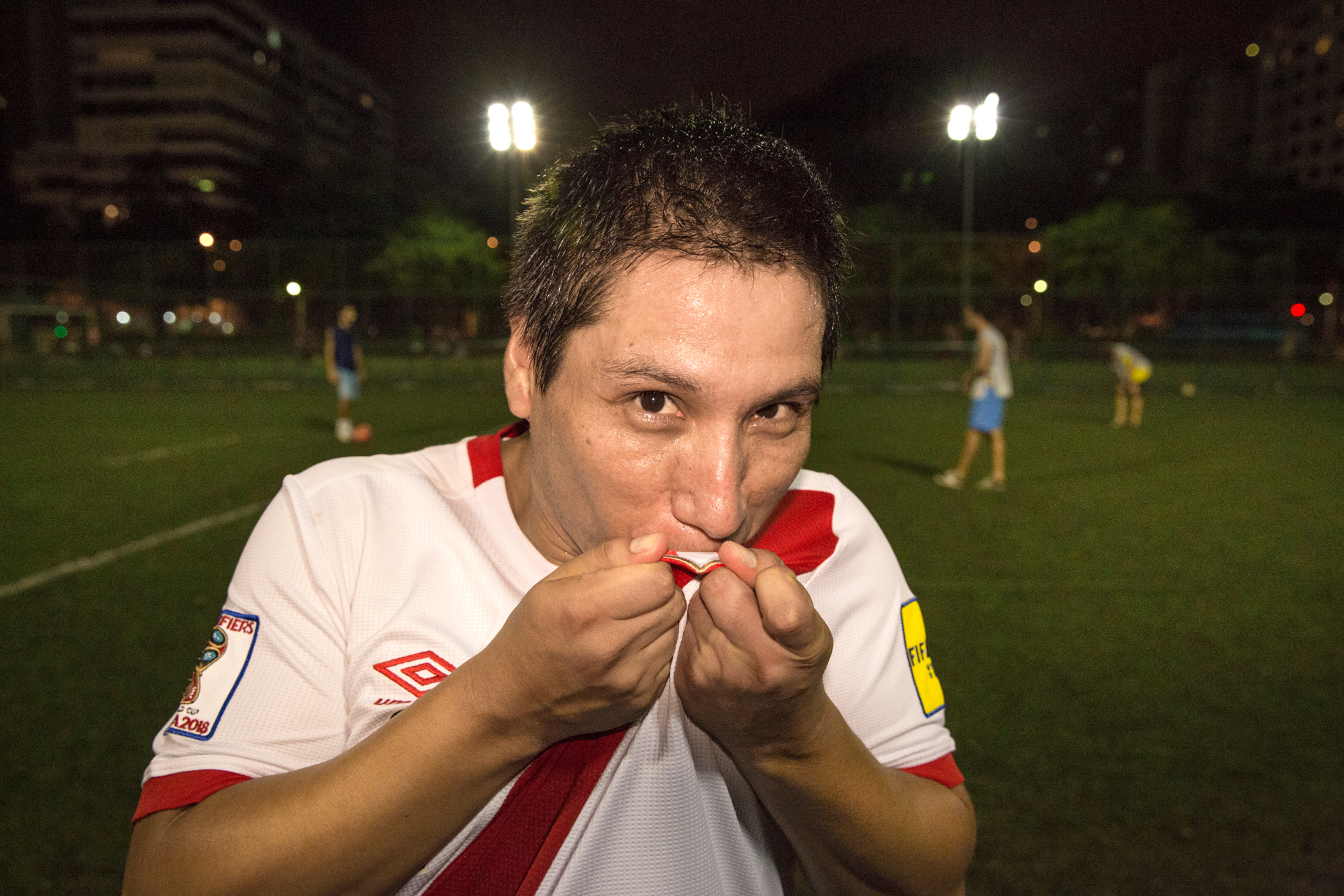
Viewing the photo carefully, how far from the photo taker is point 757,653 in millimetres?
972

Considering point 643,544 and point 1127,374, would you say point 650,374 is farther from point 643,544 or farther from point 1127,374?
point 1127,374

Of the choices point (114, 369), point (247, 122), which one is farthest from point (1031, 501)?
point (247, 122)

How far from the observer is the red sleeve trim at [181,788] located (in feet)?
3.85

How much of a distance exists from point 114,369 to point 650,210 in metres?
33.4

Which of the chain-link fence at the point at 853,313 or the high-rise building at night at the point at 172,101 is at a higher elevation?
the high-rise building at night at the point at 172,101

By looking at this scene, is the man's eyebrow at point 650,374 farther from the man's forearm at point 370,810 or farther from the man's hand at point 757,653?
the man's forearm at point 370,810

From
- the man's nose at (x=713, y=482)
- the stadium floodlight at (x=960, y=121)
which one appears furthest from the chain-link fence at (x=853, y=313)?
the man's nose at (x=713, y=482)

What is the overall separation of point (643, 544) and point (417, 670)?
59 cm

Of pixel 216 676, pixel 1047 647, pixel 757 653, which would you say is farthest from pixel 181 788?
pixel 1047 647

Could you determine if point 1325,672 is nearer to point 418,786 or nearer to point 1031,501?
point 1031,501

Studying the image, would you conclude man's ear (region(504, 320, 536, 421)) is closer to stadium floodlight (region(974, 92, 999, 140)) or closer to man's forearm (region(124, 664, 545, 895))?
man's forearm (region(124, 664, 545, 895))

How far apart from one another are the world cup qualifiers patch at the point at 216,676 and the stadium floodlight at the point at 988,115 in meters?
4.38

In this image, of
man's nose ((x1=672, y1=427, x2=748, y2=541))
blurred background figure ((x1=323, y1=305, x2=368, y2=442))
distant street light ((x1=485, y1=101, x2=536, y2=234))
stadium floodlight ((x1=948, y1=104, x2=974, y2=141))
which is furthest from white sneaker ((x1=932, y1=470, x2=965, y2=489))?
man's nose ((x1=672, y1=427, x2=748, y2=541))

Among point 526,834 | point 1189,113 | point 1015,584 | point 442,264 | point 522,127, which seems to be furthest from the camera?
point 1189,113
